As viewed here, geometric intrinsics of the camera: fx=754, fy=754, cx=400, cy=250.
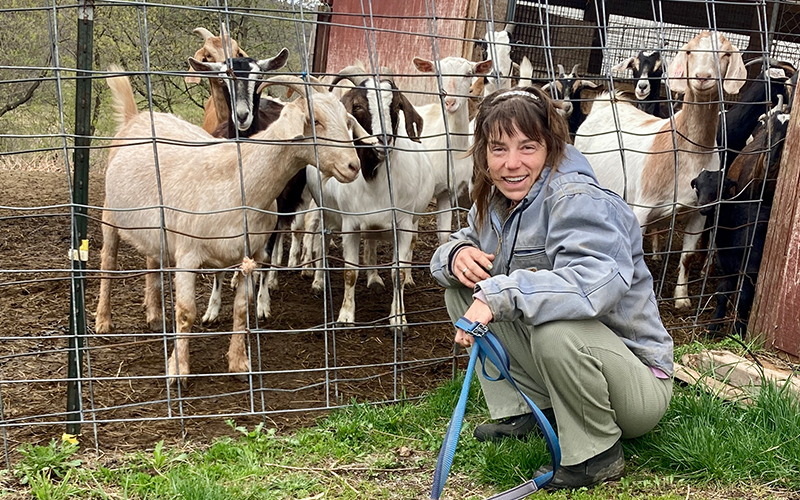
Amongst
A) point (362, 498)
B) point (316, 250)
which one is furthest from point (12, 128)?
point (362, 498)

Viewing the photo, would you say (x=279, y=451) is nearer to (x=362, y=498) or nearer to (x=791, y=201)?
(x=362, y=498)

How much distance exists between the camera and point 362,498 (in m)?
2.64

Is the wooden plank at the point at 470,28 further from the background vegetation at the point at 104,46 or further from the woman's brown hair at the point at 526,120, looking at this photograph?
the woman's brown hair at the point at 526,120

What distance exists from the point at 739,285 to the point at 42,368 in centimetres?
388

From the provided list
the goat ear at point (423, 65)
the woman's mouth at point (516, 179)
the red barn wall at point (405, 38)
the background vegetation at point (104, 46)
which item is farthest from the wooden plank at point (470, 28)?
the woman's mouth at point (516, 179)

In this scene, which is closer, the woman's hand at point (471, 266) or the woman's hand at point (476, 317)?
the woman's hand at point (476, 317)

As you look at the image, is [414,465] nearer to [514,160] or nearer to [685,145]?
[514,160]

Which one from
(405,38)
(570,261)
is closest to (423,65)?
(405,38)

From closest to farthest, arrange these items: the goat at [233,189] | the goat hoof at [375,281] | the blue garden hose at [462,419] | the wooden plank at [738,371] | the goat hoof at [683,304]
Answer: the blue garden hose at [462,419]
the wooden plank at [738,371]
the goat at [233,189]
the goat hoof at [683,304]
the goat hoof at [375,281]

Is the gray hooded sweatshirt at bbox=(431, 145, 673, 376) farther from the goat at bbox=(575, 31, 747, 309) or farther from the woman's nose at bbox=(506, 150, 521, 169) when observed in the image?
the goat at bbox=(575, 31, 747, 309)

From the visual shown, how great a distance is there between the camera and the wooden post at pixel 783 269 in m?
3.69

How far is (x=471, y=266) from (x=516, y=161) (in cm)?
39

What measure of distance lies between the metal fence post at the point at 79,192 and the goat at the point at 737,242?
311 cm

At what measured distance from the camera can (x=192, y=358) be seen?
4438 mm
